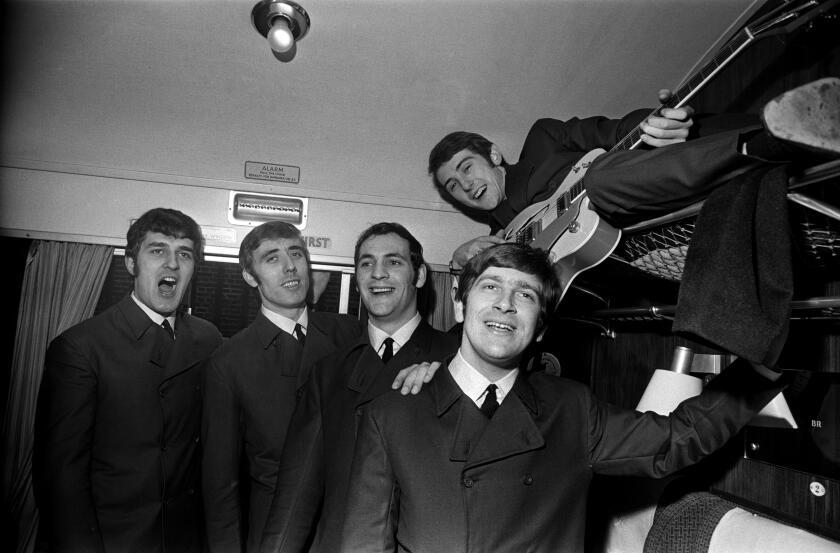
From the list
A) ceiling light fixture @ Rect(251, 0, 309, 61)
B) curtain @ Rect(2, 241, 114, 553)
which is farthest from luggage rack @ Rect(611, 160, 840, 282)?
curtain @ Rect(2, 241, 114, 553)

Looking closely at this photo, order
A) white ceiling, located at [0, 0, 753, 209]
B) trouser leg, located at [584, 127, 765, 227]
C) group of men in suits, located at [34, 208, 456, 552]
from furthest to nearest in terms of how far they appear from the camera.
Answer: white ceiling, located at [0, 0, 753, 209]
group of men in suits, located at [34, 208, 456, 552]
trouser leg, located at [584, 127, 765, 227]

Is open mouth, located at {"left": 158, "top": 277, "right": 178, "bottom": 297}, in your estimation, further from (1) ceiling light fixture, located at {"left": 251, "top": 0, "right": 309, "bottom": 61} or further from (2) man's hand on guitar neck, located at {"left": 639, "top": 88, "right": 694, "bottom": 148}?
(2) man's hand on guitar neck, located at {"left": 639, "top": 88, "right": 694, "bottom": 148}

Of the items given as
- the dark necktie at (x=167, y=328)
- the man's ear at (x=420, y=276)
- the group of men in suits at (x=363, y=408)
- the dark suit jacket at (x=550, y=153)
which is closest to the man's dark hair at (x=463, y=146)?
the group of men in suits at (x=363, y=408)

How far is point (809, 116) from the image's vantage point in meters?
0.87

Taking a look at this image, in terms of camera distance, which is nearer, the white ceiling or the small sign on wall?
the white ceiling

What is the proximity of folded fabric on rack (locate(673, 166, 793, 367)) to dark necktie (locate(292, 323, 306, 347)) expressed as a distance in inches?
85.9

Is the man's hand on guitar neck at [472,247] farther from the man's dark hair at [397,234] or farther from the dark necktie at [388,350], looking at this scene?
the dark necktie at [388,350]

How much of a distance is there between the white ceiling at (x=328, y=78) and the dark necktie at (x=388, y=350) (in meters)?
1.26

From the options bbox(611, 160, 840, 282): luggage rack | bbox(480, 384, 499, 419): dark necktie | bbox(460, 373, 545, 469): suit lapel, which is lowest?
bbox(460, 373, 545, 469): suit lapel

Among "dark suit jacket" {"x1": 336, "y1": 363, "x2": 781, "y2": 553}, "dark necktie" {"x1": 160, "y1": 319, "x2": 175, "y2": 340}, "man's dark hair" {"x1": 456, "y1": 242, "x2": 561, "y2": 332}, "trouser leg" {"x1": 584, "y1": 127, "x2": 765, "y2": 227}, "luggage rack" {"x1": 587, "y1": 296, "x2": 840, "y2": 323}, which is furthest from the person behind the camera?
"dark necktie" {"x1": 160, "y1": 319, "x2": 175, "y2": 340}

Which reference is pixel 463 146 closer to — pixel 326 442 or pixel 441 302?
pixel 441 302

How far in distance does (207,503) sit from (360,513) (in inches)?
52.1

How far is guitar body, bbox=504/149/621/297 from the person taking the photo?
1.63 meters

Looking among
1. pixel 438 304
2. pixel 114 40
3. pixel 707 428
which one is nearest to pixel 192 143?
pixel 114 40
